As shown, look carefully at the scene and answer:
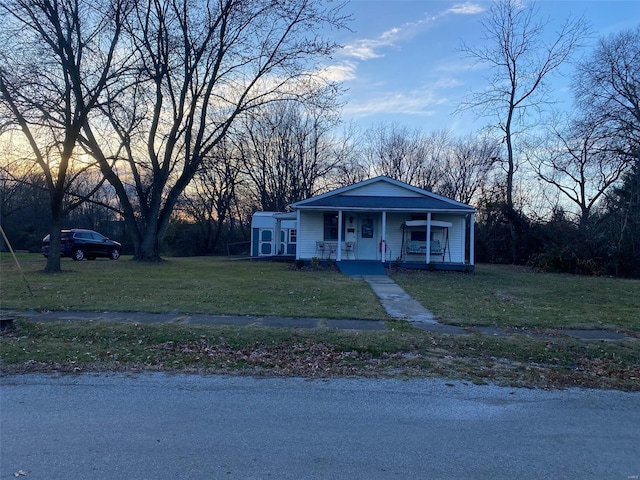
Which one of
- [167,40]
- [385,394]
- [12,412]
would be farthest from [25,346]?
[167,40]

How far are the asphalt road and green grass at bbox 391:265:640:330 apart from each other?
178 inches

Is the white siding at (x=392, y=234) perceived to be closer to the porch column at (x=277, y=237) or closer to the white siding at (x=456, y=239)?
the white siding at (x=456, y=239)

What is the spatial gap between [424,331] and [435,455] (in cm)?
480

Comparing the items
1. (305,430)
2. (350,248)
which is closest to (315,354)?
(305,430)

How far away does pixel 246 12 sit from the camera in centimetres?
2280

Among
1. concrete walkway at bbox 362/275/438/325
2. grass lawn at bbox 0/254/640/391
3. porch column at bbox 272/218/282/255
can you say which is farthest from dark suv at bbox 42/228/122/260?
concrete walkway at bbox 362/275/438/325

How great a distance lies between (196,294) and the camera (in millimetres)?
12562

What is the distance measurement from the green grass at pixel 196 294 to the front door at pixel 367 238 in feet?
19.3

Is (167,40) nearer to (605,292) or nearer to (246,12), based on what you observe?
(246,12)

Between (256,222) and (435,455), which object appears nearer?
(435,455)

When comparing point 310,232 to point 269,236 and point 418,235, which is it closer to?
point 418,235

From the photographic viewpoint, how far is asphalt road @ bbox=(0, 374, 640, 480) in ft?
11.8

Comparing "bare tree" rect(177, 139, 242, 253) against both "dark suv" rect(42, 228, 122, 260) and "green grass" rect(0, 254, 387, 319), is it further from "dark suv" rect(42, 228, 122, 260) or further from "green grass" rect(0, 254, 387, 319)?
"green grass" rect(0, 254, 387, 319)

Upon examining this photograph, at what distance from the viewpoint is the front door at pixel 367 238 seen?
23938 mm
